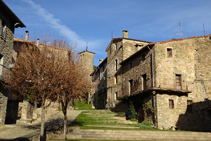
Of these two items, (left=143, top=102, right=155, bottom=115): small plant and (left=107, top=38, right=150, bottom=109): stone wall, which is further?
(left=107, top=38, right=150, bottom=109): stone wall

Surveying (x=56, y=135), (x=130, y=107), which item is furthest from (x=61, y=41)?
(x=130, y=107)

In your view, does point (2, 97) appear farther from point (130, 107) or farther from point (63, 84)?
point (130, 107)

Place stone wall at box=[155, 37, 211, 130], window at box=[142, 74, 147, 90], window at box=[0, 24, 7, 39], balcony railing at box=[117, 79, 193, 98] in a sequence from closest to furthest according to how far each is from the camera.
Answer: window at box=[0, 24, 7, 39] → stone wall at box=[155, 37, 211, 130] → balcony railing at box=[117, 79, 193, 98] → window at box=[142, 74, 147, 90]

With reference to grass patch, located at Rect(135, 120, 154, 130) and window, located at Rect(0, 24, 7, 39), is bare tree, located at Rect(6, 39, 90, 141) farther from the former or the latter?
grass patch, located at Rect(135, 120, 154, 130)

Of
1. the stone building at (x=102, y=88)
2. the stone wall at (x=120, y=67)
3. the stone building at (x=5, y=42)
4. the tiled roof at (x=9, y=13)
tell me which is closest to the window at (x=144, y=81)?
the stone wall at (x=120, y=67)

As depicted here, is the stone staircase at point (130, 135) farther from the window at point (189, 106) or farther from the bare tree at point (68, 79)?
the window at point (189, 106)

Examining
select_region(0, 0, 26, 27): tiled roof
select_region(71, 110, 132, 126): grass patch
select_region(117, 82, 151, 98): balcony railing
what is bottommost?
select_region(71, 110, 132, 126): grass patch

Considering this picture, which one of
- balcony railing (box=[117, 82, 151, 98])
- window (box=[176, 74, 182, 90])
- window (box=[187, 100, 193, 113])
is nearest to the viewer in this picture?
A: window (box=[187, 100, 193, 113])

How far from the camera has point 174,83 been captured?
21484 mm

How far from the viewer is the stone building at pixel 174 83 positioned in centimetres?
2038

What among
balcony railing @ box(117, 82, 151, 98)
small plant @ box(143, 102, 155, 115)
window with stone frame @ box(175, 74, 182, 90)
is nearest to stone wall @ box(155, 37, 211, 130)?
window with stone frame @ box(175, 74, 182, 90)

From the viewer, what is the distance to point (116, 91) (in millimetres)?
30297

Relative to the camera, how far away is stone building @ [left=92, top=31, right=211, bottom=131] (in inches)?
802

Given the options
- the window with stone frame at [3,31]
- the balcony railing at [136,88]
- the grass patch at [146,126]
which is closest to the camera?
the window with stone frame at [3,31]
